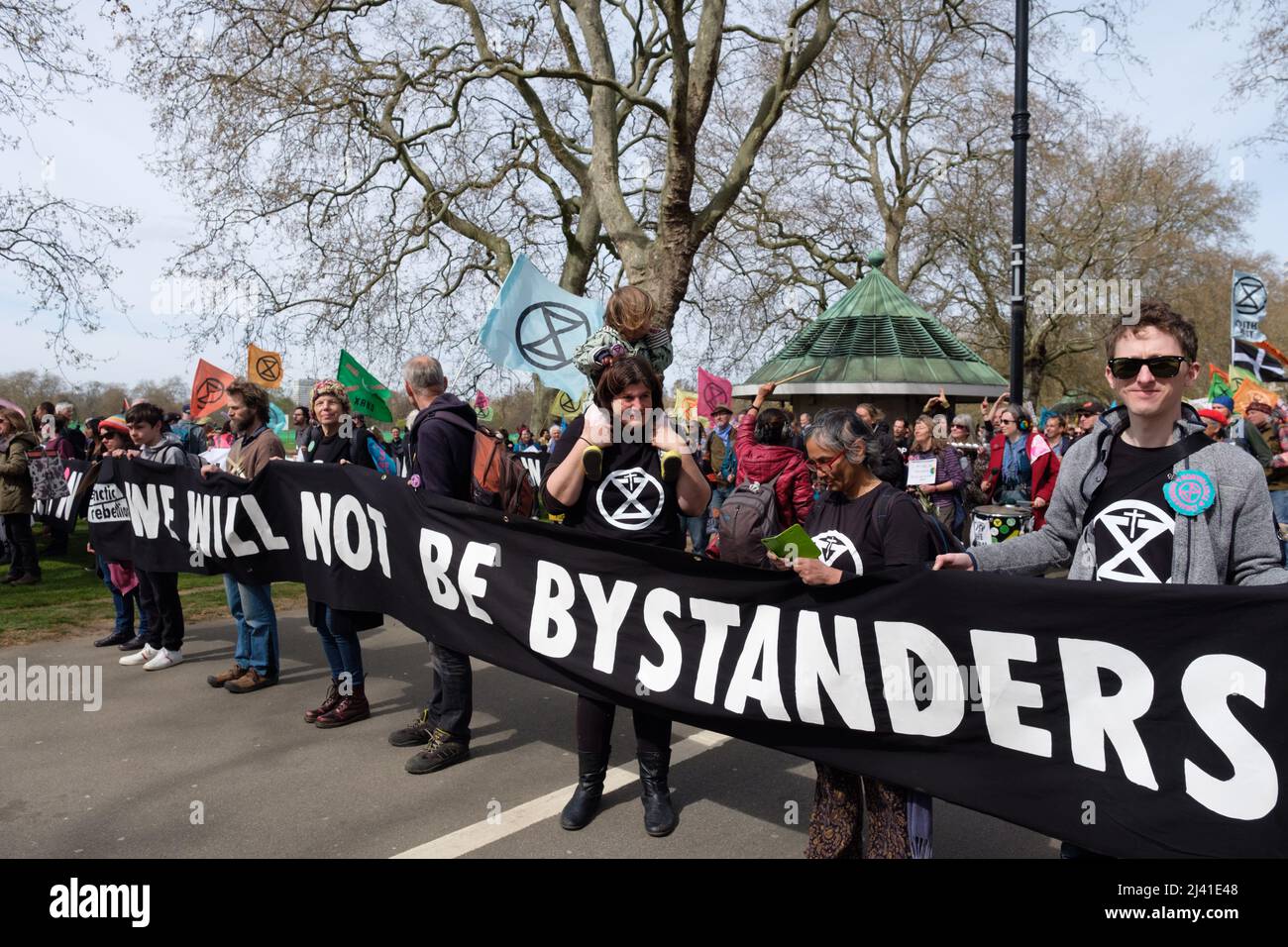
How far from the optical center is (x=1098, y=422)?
290 cm

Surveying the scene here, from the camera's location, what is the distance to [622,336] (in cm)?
419

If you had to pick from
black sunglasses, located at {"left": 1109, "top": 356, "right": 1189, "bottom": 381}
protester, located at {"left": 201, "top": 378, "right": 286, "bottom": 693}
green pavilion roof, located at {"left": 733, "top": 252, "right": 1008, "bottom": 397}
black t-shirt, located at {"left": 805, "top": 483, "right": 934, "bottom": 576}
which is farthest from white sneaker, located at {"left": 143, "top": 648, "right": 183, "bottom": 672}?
green pavilion roof, located at {"left": 733, "top": 252, "right": 1008, "bottom": 397}

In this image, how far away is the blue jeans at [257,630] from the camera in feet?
19.4

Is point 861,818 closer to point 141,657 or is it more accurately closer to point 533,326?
point 533,326

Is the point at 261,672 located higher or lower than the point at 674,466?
lower

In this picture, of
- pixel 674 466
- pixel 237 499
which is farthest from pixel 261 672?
pixel 674 466

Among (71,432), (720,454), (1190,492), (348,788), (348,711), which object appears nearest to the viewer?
(1190,492)

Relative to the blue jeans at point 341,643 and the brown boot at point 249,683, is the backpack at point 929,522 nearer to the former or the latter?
the blue jeans at point 341,643

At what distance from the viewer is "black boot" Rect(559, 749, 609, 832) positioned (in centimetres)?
396

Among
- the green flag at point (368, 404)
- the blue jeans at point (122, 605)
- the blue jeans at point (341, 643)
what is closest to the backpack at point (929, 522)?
the blue jeans at point (341, 643)

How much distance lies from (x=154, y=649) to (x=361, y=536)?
2.82m

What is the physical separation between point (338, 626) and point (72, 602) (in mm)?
5356

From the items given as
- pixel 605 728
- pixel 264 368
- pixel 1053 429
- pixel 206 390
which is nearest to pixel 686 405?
pixel 264 368
